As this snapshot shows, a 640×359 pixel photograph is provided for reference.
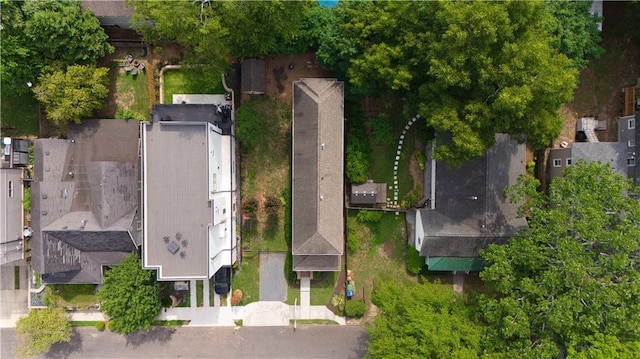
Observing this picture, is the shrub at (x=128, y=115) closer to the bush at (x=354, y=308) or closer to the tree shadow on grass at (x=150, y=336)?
the tree shadow on grass at (x=150, y=336)

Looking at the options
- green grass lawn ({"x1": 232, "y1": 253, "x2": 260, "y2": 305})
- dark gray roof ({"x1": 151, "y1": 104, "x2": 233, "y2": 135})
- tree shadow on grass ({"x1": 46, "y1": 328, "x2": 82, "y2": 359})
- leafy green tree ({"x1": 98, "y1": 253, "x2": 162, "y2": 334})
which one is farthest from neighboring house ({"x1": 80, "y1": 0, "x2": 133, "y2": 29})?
tree shadow on grass ({"x1": 46, "y1": 328, "x2": 82, "y2": 359})

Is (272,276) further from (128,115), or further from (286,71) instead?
(128,115)

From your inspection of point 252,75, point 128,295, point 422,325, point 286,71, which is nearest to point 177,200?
point 128,295

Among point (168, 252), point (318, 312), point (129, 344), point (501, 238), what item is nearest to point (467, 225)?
point (501, 238)

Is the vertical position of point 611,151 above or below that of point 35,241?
above

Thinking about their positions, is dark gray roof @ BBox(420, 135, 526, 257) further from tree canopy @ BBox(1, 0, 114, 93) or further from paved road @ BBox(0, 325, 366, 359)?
tree canopy @ BBox(1, 0, 114, 93)

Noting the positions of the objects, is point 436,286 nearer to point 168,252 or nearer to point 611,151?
point 611,151
